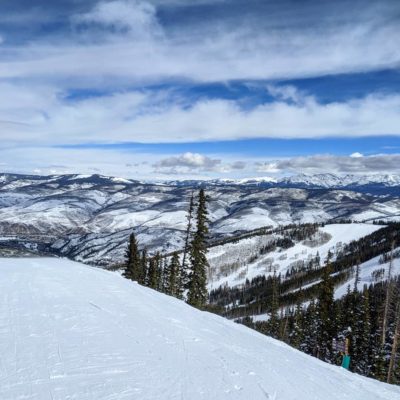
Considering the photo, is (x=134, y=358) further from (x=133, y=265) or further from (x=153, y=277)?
(x=153, y=277)

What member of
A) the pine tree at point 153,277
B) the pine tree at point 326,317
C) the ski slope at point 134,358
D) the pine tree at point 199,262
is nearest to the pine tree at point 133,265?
the pine tree at point 153,277

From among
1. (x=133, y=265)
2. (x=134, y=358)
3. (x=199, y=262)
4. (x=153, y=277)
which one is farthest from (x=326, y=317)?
(x=134, y=358)

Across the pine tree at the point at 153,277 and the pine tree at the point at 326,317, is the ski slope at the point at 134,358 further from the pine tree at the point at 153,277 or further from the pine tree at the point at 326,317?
the pine tree at the point at 326,317

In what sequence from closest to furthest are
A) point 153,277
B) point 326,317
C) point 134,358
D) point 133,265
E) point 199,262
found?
point 134,358, point 199,262, point 326,317, point 133,265, point 153,277

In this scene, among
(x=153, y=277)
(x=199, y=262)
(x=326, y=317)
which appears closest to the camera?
(x=199, y=262)

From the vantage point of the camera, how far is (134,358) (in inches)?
378

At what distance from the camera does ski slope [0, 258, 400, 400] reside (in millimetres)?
7785

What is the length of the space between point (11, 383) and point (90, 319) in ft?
17.8

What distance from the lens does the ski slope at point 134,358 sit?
7.79m

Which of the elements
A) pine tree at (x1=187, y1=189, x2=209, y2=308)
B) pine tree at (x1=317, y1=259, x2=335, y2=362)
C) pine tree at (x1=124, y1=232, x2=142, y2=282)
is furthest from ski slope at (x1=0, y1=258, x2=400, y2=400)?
pine tree at (x1=317, y1=259, x2=335, y2=362)

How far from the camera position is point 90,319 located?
42.2ft

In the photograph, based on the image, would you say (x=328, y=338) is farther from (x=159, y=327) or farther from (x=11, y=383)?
(x=11, y=383)

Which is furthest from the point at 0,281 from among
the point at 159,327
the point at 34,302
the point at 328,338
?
the point at 328,338

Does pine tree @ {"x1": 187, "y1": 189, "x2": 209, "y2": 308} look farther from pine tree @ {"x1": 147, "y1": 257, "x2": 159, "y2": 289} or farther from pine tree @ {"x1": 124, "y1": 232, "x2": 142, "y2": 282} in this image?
pine tree @ {"x1": 124, "y1": 232, "x2": 142, "y2": 282}
